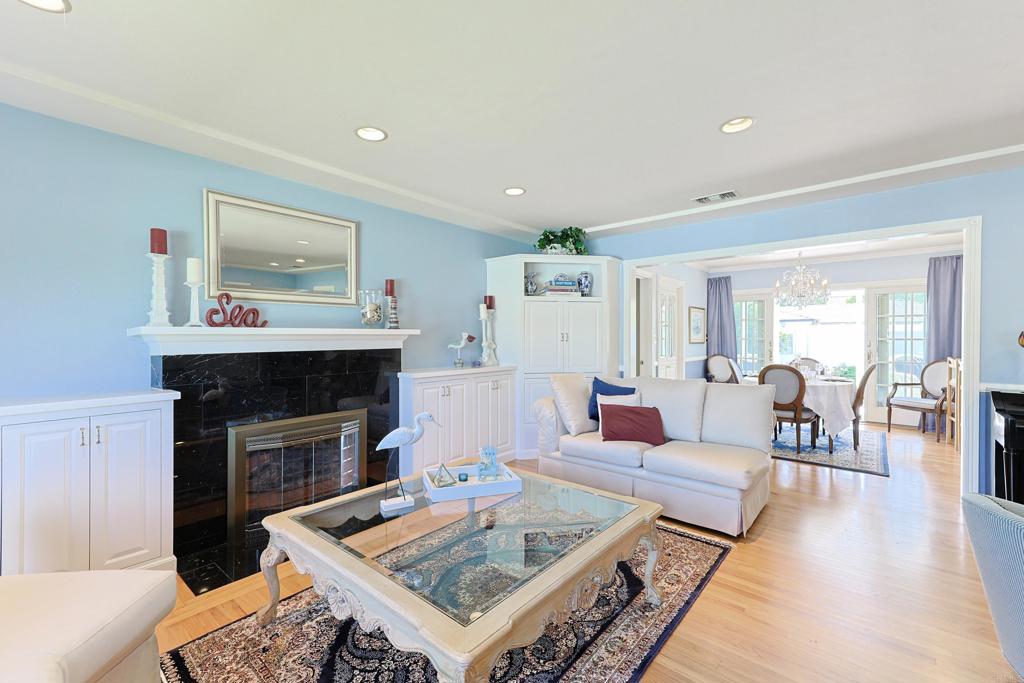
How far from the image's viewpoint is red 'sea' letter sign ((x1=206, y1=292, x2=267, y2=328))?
2645 millimetres

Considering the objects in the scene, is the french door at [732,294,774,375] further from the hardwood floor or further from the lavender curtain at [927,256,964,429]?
the hardwood floor

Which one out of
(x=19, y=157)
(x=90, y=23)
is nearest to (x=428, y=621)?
(x=90, y=23)

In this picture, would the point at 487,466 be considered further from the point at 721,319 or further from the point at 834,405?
the point at 721,319

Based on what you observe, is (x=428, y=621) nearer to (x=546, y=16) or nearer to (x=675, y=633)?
(x=675, y=633)

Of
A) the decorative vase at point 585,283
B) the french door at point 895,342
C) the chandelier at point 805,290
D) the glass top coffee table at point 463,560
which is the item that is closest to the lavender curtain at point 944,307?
the french door at point 895,342

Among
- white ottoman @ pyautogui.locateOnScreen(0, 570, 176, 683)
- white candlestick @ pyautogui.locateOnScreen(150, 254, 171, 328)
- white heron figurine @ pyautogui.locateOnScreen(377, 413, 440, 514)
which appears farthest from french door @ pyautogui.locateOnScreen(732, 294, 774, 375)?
white ottoman @ pyautogui.locateOnScreen(0, 570, 176, 683)

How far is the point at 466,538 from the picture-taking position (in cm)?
183

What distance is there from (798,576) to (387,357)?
116 inches

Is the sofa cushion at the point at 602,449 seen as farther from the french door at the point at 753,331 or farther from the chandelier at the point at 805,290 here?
the french door at the point at 753,331

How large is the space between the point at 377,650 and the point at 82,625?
0.96m

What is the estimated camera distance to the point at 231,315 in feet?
8.94

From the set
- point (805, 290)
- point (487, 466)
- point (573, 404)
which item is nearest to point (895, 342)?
point (805, 290)

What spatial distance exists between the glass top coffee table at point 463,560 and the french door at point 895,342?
19.9 feet

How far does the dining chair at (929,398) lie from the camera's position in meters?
5.11
